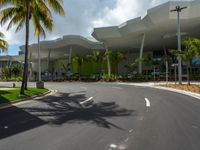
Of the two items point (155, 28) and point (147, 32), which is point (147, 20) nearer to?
point (155, 28)

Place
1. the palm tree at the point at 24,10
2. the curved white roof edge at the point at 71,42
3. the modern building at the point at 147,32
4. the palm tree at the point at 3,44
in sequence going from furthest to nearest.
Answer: the curved white roof edge at the point at 71,42 < the modern building at the point at 147,32 < the palm tree at the point at 3,44 < the palm tree at the point at 24,10

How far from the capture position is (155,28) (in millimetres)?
51219

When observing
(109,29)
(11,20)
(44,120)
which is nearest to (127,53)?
(109,29)

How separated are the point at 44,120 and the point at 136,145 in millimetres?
4713

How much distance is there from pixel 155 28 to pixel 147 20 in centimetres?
389

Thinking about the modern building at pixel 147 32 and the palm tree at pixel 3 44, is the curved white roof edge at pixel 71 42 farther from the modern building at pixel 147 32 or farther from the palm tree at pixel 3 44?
the palm tree at pixel 3 44

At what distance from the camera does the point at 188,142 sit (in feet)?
23.8

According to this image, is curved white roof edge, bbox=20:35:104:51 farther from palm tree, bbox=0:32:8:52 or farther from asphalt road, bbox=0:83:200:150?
asphalt road, bbox=0:83:200:150

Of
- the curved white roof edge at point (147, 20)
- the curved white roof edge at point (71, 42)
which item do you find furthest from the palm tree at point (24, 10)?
the curved white roof edge at point (71, 42)

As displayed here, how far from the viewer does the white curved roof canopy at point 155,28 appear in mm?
43312

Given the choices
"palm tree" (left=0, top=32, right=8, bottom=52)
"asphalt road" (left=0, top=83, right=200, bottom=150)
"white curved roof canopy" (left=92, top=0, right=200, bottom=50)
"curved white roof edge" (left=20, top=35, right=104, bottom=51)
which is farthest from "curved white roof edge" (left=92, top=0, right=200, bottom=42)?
"asphalt road" (left=0, top=83, right=200, bottom=150)

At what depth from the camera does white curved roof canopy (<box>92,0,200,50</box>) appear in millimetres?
43312

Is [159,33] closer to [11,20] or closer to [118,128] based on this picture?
[11,20]

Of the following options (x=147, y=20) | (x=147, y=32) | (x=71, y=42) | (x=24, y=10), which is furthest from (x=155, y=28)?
(x=24, y=10)
